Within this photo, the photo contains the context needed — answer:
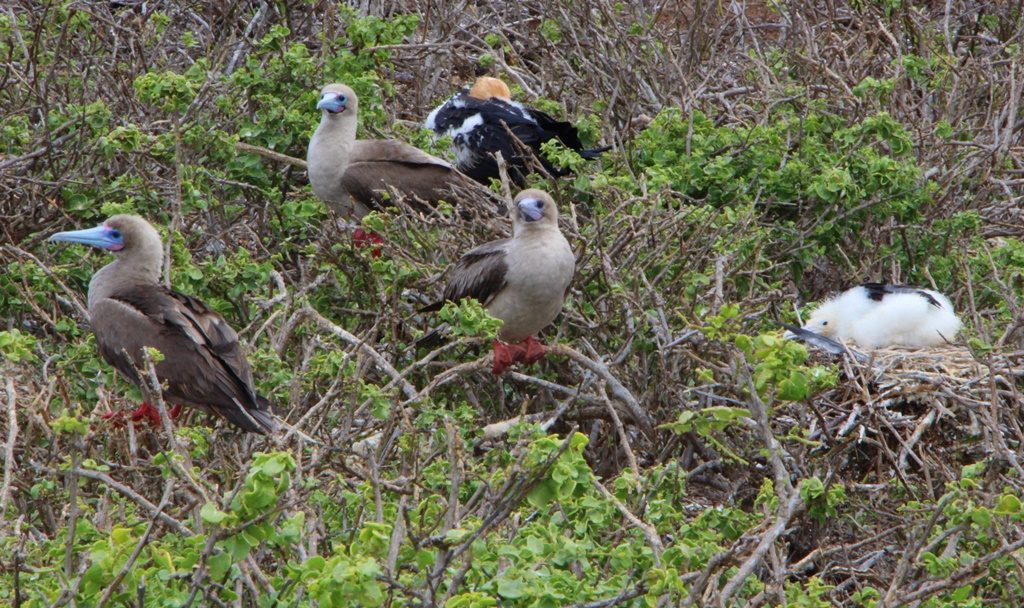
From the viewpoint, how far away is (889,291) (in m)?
5.35

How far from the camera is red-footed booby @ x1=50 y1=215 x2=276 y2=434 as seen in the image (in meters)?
4.32

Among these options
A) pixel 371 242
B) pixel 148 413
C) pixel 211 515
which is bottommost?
pixel 148 413

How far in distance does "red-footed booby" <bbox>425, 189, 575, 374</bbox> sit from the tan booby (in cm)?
117

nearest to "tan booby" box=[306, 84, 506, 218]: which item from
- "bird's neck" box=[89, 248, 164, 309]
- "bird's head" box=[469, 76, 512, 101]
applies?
"bird's head" box=[469, 76, 512, 101]

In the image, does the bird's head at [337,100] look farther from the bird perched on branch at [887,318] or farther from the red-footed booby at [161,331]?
the bird perched on branch at [887,318]

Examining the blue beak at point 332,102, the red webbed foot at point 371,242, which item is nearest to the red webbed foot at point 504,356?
the red webbed foot at point 371,242

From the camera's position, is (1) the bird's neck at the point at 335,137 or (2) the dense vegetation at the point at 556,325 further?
(1) the bird's neck at the point at 335,137

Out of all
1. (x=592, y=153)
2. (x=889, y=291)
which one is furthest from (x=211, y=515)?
(x=592, y=153)

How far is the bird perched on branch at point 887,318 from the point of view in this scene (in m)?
5.36

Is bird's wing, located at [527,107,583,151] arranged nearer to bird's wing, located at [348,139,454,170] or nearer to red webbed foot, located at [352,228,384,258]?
bird's wing, located at [348,139,454,170]

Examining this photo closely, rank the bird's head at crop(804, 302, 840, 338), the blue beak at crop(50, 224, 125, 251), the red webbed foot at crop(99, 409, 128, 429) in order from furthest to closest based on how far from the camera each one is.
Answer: the bird's head at crop(804, 302, 840, 338)
the blue beak at crop(50, 224, 125, 251)
the red webbed foot at crop(99, 409, 128, 429)

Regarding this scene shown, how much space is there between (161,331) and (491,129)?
2.18 m

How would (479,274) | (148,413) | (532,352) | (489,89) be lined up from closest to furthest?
(148,413)
(532,352)
(479,274)
(489,89)

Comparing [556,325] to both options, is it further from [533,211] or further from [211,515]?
[211,515]
